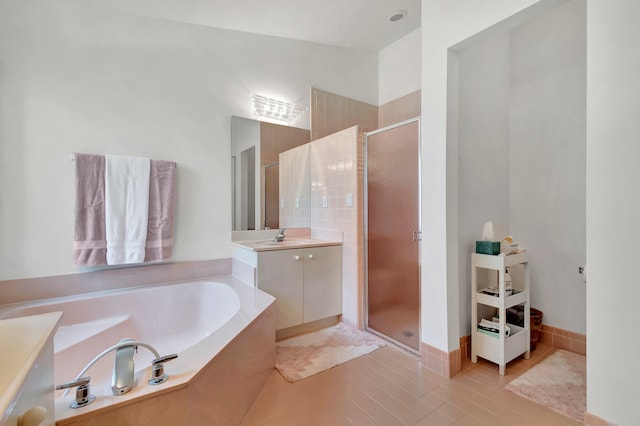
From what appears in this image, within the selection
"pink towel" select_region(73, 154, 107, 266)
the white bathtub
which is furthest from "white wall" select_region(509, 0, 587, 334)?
"pink towel" select_region(73, 154, 107, 266)

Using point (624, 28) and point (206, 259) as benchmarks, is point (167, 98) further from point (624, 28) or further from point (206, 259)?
point (624, 28)

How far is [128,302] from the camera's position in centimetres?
209


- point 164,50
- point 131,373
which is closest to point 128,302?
point 131,373

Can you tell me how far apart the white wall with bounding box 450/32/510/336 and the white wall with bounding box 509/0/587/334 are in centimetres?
11

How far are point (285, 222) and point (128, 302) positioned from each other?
1.52 m

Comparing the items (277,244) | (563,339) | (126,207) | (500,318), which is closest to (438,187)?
(500,318)

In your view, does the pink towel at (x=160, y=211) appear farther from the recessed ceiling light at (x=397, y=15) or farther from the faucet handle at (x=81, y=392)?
the recessed ceiling light at (x=397, y=15)

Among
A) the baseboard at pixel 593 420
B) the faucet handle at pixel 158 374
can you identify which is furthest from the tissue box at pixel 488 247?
the faucet handle at pixel 158 374

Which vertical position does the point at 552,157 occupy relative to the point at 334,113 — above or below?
below

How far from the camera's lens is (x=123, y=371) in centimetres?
104

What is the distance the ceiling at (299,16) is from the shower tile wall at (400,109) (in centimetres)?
70

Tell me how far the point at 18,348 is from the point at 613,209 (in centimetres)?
224

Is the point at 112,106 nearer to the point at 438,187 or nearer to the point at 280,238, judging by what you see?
the point at 280,238

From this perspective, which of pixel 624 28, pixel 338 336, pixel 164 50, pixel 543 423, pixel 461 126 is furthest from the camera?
pixel 338 336
